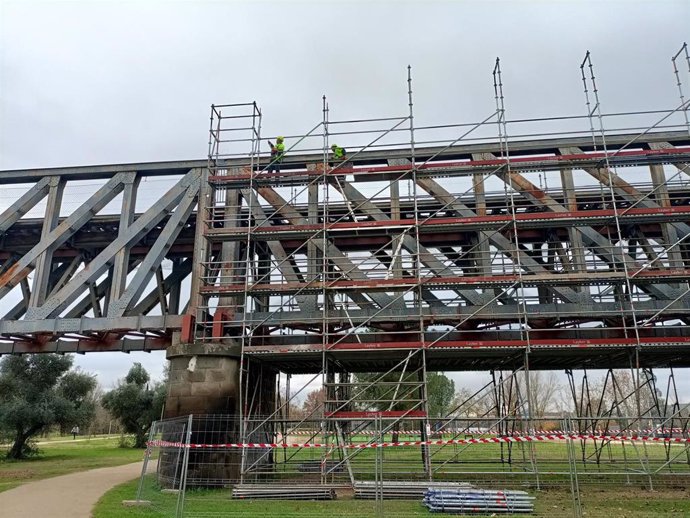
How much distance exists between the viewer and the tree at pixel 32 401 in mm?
30531

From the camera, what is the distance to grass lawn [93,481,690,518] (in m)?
10.7

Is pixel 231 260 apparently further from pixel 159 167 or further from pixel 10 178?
pixel 10 178

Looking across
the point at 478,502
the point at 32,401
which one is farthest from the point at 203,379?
the point at 32,401

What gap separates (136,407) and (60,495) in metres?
31.5

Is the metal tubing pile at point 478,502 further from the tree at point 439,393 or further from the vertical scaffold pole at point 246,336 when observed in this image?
the tree at point 439,393

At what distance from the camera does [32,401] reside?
3238cm

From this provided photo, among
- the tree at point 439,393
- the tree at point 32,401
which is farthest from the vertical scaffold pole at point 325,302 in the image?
the tree at point 439,393

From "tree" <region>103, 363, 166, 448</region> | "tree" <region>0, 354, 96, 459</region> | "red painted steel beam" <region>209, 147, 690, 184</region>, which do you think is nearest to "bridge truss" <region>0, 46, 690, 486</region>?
"red painted steel beam" <region>209, 147, 690, 184</region>

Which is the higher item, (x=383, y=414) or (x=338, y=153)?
(x=338, y=153)

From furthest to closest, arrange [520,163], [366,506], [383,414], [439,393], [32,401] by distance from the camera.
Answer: [439,393], [32,401], [520,163], [383,414], [366,506]

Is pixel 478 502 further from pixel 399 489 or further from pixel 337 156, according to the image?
pixel 337 156

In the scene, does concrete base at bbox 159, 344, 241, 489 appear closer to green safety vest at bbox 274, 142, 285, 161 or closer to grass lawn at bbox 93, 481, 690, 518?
grass lawn at bbox 93, 481, 690, 518

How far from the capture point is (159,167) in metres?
19.2

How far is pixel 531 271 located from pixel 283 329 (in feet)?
27.4
